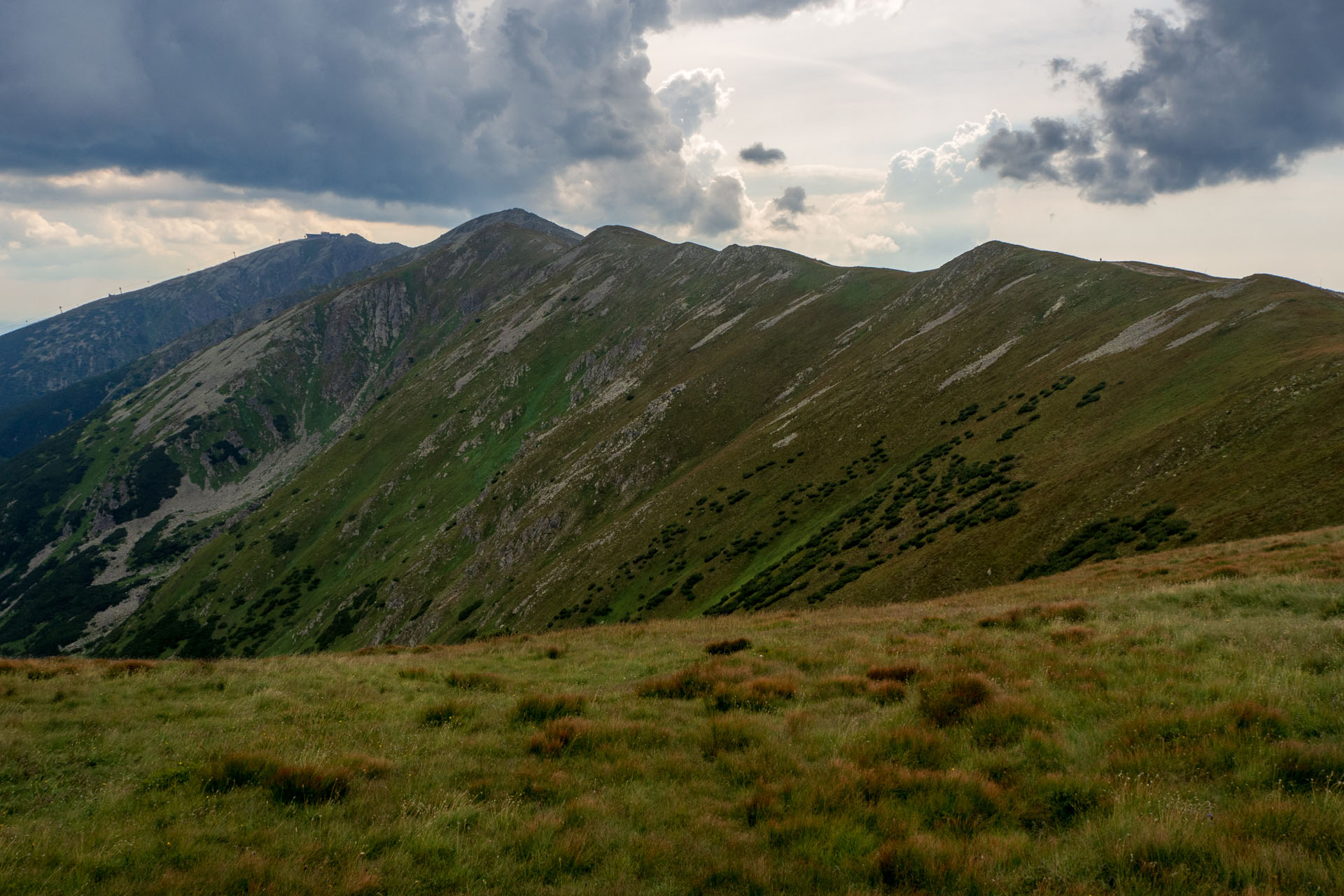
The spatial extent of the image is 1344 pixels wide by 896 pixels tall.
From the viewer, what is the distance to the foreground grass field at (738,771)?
21.2 feet

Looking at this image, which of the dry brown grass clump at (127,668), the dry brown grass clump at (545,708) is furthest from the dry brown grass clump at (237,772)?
the dry brown grass clump at (127,668)

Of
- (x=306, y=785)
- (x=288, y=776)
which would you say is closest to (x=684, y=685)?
(x=306, y=785)

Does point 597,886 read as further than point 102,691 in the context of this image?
No

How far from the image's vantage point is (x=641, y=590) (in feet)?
193

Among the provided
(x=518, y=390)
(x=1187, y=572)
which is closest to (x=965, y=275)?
(x=1187, y=572)

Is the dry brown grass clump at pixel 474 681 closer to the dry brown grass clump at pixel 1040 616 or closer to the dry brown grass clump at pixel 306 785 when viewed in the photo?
the dry brown grass clump at pixel 306 785

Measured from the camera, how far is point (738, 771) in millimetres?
9062

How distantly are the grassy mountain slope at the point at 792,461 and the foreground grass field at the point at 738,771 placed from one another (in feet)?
67.9

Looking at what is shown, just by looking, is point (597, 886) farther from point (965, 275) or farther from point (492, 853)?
point (965, 275)

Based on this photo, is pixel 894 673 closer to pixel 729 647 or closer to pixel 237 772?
pixel 729 647

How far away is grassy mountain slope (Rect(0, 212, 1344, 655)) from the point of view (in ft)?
109

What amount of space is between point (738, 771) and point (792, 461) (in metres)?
58.4

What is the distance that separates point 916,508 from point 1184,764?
1525 inches

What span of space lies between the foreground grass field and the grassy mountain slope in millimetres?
20694
